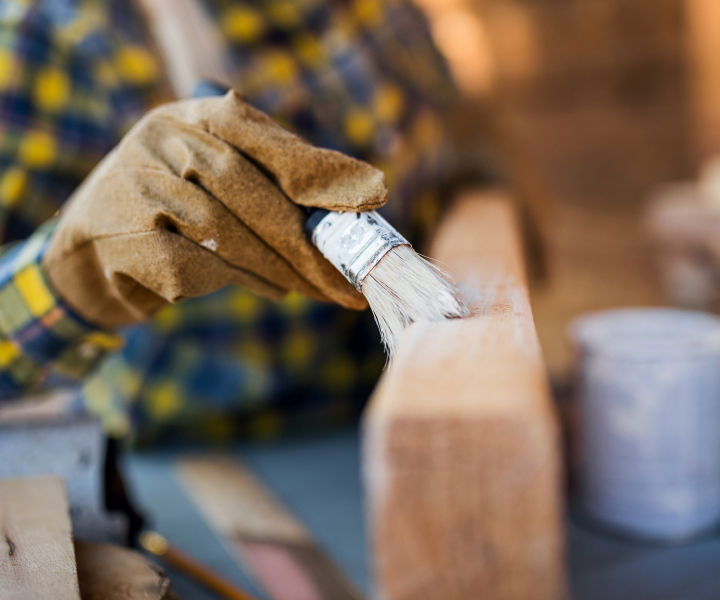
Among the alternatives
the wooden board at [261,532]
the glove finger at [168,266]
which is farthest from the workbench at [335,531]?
the glove finger at [168,266]

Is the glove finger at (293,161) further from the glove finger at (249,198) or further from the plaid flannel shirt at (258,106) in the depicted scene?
the plaid flannel shirt at (258,106)

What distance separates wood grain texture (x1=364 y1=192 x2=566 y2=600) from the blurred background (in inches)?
73.4

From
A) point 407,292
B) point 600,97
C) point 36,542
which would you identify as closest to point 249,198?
point 407,292

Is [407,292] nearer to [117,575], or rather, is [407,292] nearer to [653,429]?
[117,575]

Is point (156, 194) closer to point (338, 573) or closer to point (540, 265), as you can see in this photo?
point (338, 573)

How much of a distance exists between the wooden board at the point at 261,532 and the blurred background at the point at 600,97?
4.55 feet

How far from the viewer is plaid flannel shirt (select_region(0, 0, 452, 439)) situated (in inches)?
37.1

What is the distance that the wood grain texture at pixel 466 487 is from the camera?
1.17 feet

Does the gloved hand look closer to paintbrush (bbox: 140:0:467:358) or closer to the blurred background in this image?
paintbrush (bbox: 140:0:467:358)

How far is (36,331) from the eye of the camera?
2.28 feet

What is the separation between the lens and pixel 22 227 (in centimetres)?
93

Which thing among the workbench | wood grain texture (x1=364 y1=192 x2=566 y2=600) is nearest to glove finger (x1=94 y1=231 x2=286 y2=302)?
wood grain texture (x1=364 y1=192 x2=566 y2=600)

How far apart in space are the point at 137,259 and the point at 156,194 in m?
0.05

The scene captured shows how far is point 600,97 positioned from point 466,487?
242 cm
